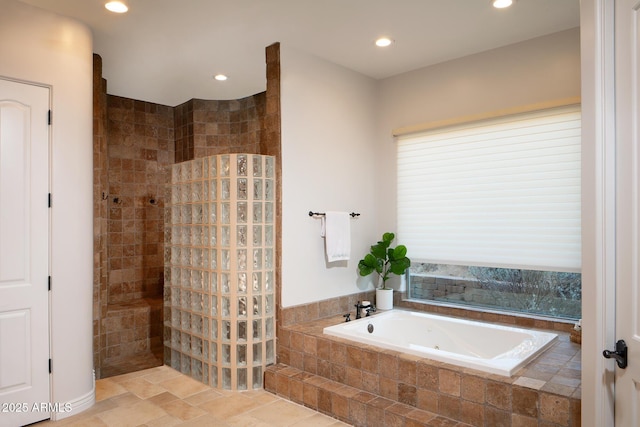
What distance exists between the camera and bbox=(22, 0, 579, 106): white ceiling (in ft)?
9.59

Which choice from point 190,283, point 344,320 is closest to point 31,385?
point 190,283

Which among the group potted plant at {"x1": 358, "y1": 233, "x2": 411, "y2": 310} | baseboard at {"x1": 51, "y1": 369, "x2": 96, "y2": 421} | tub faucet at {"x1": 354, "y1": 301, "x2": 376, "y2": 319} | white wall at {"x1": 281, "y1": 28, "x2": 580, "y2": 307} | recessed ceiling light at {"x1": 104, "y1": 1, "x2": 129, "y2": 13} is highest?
recessed ceiling light at {"x1": 104, "y1": 1, "x2": 129, "y2": 13}

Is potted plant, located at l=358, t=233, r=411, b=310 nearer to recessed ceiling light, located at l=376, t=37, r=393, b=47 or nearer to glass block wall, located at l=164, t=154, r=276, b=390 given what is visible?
glass block wall, located at l=164, t=154, r=276, b=390

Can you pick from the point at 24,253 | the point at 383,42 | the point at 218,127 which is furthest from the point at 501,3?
the point at 24,253

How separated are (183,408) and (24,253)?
149 cm

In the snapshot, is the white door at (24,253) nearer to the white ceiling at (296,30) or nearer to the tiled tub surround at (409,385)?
the white ceiling at (296,30)

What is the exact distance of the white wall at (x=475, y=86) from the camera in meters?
3.36

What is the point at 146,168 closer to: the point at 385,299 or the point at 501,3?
the point at 385,299

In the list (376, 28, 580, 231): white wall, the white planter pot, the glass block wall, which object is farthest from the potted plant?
the glass block wall

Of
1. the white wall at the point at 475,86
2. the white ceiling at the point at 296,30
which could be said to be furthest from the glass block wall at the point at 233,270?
the white wall at the point at 475,86

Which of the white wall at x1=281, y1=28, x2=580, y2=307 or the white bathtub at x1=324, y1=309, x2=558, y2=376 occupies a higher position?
the white wall at x1=281, y1=28, x2=580, y2=307

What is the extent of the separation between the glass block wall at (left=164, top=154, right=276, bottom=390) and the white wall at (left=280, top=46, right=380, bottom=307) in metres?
0.19

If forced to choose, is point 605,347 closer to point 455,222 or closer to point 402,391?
point 402,391

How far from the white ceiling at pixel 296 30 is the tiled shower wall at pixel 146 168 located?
801mm
